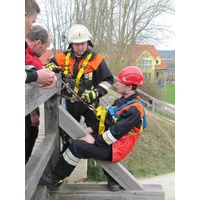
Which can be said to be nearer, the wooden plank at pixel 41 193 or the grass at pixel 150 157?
the wooden plank at pixel 41 193

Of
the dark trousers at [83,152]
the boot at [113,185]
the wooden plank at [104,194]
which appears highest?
the dark trousers at [83,152]

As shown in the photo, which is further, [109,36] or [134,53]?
[134,53]

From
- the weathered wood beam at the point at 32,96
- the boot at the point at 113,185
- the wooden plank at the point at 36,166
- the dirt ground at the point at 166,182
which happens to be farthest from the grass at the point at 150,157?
the weathered wood beam at the point at 32,96

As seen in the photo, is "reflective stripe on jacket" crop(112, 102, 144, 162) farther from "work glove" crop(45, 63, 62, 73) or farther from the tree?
the tree

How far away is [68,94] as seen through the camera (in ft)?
11.6

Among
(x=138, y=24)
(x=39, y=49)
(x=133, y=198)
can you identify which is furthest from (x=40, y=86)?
(x=138, y=24)

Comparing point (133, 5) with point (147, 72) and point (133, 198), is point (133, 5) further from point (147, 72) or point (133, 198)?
point (133, 198)

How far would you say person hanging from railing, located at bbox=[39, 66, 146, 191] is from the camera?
293 centimetres

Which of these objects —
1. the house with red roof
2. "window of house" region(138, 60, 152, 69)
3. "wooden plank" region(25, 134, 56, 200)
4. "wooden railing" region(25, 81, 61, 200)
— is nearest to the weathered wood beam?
"wooden railing" region(25, 81, 61, 200)

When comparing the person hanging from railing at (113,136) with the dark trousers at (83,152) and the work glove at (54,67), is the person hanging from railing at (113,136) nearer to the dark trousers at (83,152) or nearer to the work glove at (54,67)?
the dark trousers at (83,152)

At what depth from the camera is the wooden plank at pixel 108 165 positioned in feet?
10.3

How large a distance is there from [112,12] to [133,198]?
16.0m

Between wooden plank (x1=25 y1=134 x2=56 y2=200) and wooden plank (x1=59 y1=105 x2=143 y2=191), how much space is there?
8.5 inches

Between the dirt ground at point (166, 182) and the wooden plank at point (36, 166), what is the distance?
732 centimetres
